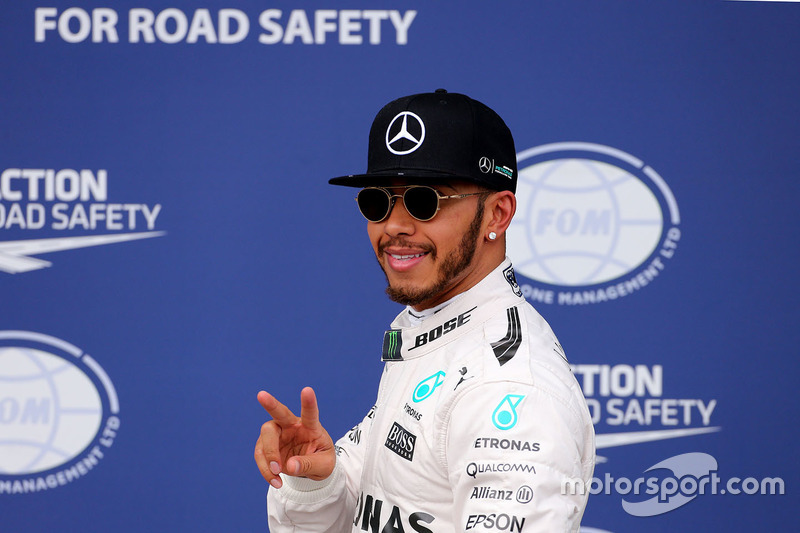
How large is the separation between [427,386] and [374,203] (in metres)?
0.32

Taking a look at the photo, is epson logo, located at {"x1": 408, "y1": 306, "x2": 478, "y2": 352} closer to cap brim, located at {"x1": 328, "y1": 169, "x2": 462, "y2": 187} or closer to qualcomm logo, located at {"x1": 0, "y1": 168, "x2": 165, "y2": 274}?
cap brim, located at {"x1": 328, "y1": 169, "x2": 462, "y2": 187}

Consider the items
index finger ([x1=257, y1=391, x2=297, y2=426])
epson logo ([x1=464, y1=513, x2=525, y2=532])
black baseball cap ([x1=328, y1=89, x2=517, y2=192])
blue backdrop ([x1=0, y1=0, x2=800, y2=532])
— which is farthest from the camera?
blue backdrop ([x1=0, y1=0, x2=800, y2=532])

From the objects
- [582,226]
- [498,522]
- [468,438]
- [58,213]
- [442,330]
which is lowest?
[498,522]

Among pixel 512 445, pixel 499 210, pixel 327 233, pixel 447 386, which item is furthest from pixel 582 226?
pixel 512 445

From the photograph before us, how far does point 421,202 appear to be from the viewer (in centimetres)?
133

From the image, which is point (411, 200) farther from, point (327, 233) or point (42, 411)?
point (42, 411)

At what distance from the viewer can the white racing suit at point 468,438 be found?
110cm

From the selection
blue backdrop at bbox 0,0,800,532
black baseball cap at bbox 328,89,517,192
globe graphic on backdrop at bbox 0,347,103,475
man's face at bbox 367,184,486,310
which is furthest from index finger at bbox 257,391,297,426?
globe graphic on backdrop at bbox 0,347,103,475

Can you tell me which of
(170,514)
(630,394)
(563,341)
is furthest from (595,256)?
(170,514)

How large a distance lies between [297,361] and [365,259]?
0.36m

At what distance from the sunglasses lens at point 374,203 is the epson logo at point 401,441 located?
1.13 ft

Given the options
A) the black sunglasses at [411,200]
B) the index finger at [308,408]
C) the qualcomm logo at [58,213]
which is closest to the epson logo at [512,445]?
the index finger at [308,408]

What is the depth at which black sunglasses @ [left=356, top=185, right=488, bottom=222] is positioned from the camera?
1324 mm

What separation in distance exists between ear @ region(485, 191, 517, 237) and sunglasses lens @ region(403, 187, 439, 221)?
0.36ft
